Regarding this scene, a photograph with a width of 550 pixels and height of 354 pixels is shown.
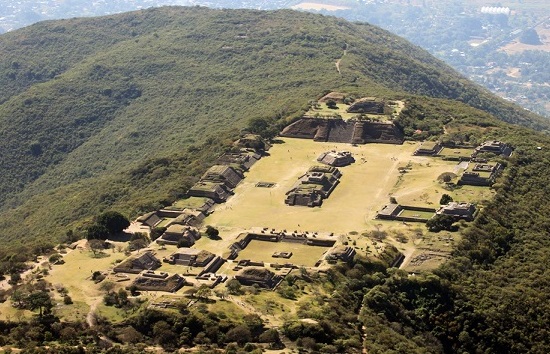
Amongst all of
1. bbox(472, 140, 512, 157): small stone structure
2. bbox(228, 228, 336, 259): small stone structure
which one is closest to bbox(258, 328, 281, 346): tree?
bbox(228, 228, 336, 259): small stone structure

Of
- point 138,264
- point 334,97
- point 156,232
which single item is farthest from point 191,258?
point 334,97

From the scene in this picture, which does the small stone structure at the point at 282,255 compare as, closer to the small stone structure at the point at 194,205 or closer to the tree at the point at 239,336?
the small stone structure at the point at 194,205

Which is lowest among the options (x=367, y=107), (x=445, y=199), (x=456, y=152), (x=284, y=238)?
(x=456, y=152)

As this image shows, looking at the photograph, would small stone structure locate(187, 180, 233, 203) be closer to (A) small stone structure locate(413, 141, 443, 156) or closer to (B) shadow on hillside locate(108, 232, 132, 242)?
(B) shadow on hillside locate(108, 232, 132, 242)

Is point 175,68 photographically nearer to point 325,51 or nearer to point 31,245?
point 325,51

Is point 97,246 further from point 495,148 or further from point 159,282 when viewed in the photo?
point 495,148

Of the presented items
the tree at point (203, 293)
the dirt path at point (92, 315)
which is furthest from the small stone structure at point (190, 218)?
the dirt path at point (92, 315)

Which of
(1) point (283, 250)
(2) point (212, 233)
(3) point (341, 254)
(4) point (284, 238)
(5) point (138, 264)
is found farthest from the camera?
(2) point (212, 233)
